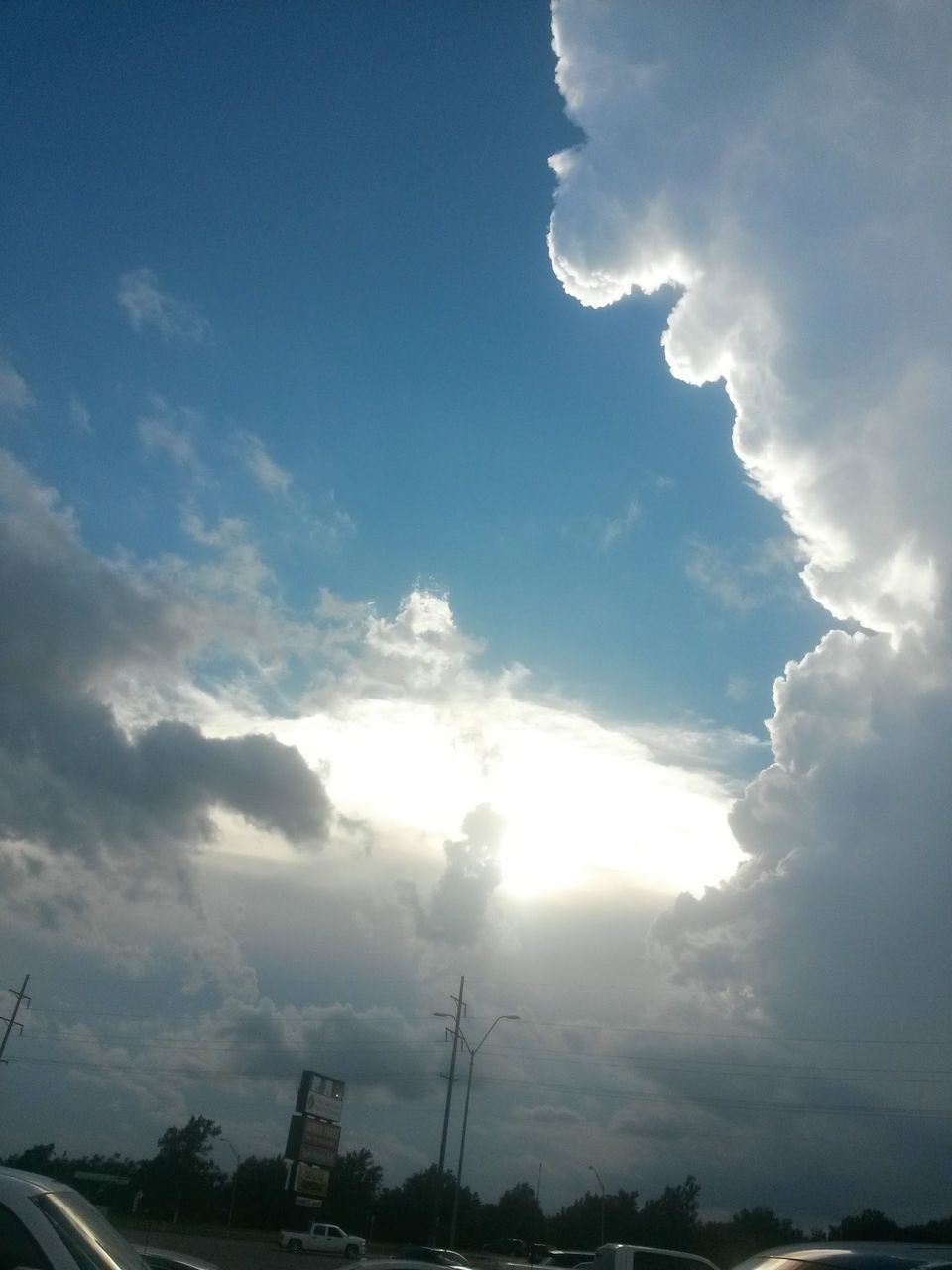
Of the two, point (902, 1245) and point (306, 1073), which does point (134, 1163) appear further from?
point (902, 1245)

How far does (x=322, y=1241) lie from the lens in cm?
5616

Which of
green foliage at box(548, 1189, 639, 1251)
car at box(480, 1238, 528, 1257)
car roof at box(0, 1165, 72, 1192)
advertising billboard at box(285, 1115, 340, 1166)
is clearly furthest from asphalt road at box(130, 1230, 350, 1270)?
green foliage at box(548, 1189, 639, 1251)

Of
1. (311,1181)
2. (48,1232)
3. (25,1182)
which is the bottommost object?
(48,1232)

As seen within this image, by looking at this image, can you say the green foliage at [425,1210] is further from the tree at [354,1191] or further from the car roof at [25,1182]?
the car roof at [25,1182]

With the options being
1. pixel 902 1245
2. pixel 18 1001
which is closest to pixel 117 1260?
pixel 902 1245

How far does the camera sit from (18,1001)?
67875mm

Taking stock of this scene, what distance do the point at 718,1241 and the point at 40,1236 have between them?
85.4 metres

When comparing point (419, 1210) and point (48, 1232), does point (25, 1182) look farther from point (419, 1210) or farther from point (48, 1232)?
point (419, 1210)

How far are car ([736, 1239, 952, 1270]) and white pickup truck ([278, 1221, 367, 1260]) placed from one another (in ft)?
184

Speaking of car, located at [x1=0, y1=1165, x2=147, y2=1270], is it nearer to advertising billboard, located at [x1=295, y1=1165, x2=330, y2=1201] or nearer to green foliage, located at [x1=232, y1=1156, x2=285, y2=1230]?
advertising billboard, located at [x1=295, y1=1165, x2=330, y2=1201]

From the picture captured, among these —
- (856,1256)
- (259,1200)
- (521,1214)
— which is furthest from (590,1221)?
(856,1256)

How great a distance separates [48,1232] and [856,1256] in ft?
16.5

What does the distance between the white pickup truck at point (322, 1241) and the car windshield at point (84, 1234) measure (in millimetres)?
57019

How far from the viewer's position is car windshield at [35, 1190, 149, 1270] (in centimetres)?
488
